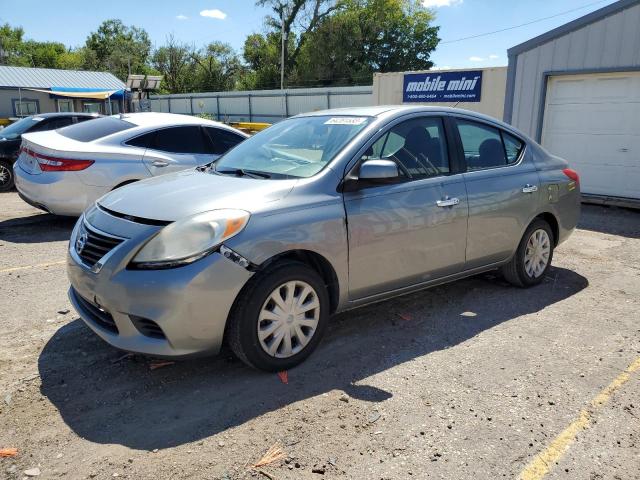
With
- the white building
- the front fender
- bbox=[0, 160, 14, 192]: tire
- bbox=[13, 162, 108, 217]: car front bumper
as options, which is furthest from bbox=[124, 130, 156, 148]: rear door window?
the white building

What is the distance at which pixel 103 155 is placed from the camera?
23.0 ft

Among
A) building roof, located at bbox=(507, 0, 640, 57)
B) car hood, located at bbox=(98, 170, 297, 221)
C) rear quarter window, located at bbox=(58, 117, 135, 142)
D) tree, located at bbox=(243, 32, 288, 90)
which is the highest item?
tree, located at bbox=(243, 32, 288, 90)

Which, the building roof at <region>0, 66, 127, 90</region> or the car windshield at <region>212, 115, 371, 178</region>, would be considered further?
the building roof at <region>0, 66, 127, 90</region>

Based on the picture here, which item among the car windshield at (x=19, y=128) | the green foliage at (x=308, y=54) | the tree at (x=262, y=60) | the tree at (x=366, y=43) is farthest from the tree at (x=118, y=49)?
the car windshield at (x=19, y=128)

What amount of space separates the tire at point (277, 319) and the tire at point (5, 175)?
9.63m

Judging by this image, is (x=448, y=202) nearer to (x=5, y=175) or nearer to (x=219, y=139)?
(x=219, y=139)

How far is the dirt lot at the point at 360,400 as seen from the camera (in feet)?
8.76

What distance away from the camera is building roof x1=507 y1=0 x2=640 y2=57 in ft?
31.1

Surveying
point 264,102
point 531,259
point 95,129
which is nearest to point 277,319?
point 531,259

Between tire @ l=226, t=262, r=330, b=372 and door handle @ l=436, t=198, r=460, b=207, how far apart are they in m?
1.24

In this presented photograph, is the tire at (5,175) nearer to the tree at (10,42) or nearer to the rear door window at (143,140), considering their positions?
the rear door window at (143,140)

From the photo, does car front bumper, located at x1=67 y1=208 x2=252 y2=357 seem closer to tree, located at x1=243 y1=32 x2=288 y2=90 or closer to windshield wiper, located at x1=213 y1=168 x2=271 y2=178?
windshield wiper, located at x1=213 y1=168 x2=271 y2=178

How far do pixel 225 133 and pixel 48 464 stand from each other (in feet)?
19.8

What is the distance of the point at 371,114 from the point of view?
4180mm
